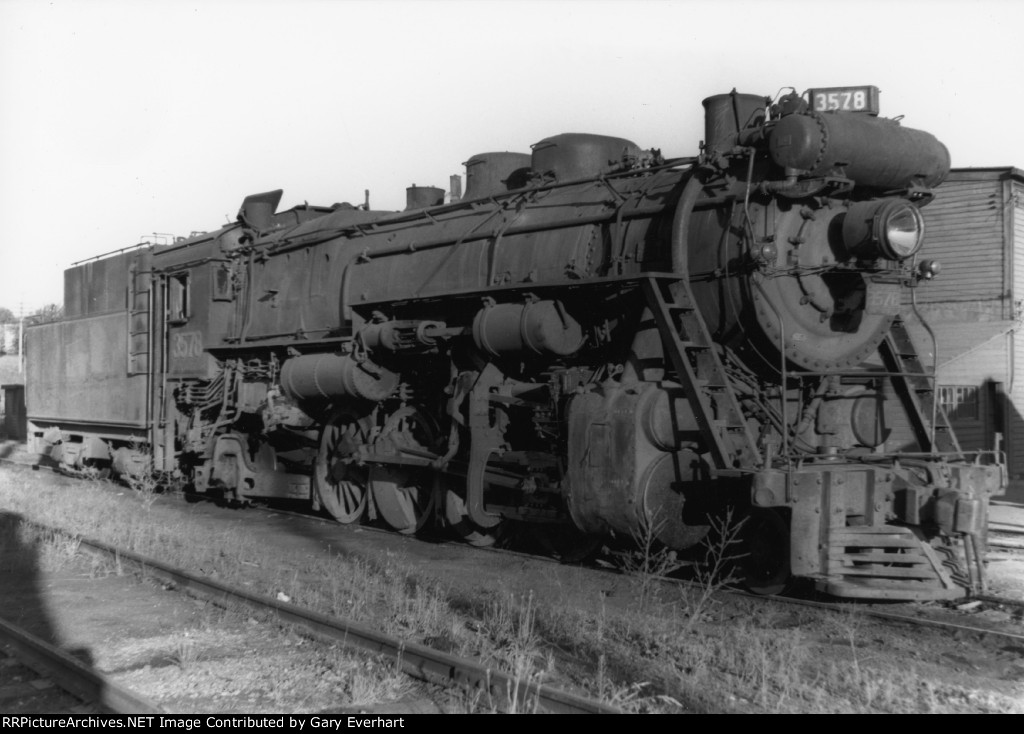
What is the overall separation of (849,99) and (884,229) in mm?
1231

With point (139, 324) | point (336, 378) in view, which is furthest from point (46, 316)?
point (336, 378)

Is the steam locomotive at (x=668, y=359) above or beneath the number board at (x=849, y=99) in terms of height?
beneath

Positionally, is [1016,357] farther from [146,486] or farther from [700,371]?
[146,486]

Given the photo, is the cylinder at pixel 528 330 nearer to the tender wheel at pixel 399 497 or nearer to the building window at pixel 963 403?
the tender wheel at pixel 399 497

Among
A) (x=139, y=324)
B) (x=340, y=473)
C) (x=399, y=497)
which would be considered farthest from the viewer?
(x=139, y=324)

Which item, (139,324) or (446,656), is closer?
(446,656)

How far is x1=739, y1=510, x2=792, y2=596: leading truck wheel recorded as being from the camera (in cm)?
734

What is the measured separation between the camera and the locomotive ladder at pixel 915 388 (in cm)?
841

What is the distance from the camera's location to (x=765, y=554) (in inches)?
297

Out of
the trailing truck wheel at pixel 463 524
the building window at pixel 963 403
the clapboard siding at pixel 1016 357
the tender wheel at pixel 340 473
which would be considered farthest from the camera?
the building window at pixel 963 403

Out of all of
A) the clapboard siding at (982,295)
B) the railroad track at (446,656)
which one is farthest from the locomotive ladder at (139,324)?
the clapboard siding at (982,295)

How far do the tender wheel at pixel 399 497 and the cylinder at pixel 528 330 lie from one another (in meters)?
2.50

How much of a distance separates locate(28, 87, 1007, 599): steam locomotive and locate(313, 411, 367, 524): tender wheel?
30 mm
